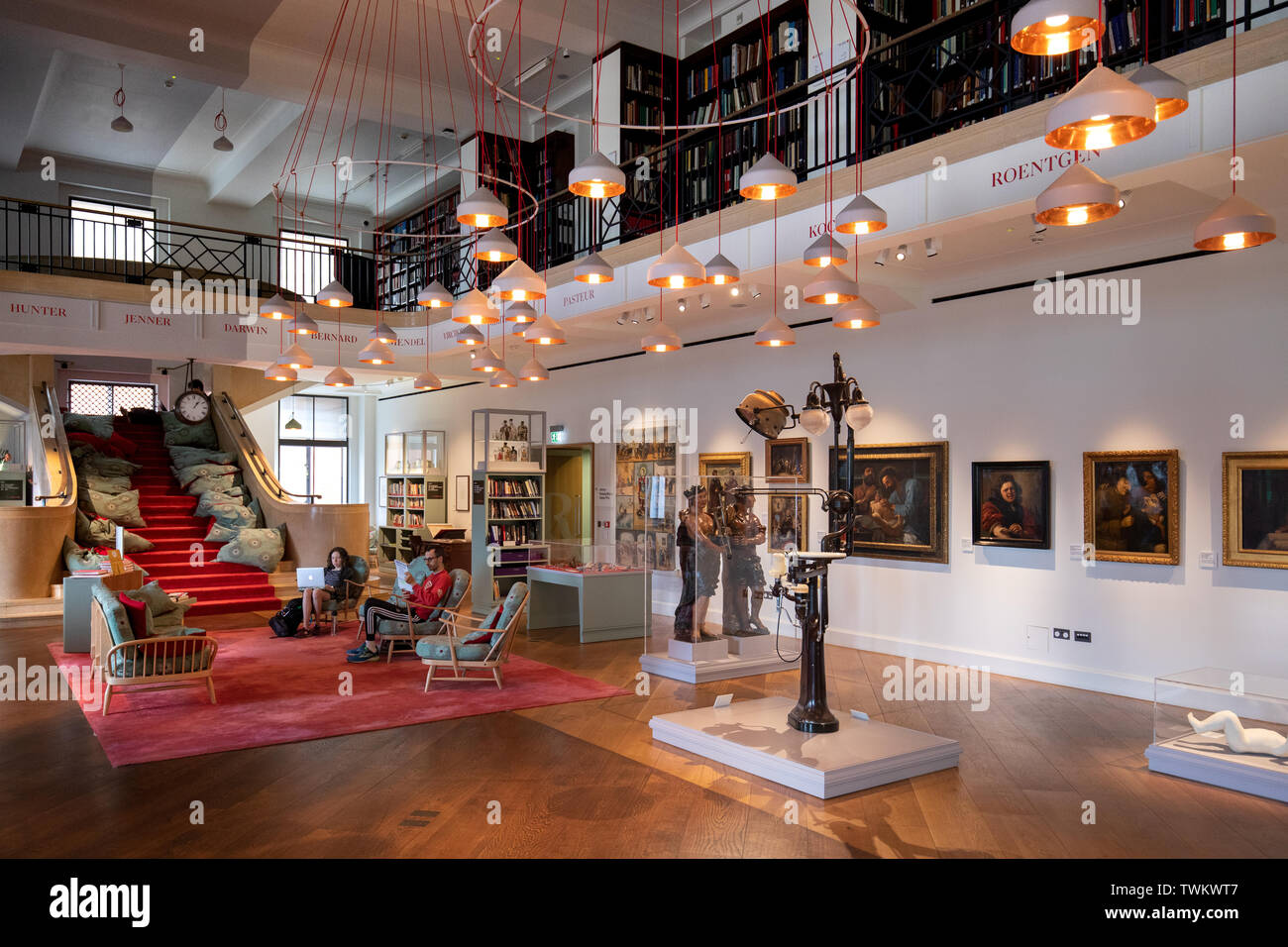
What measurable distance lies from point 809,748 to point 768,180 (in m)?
3.61

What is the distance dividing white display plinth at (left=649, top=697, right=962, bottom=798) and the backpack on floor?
21.3ft

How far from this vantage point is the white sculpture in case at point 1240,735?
226 inches

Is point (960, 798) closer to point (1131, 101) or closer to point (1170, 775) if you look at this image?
point (1170, 775)

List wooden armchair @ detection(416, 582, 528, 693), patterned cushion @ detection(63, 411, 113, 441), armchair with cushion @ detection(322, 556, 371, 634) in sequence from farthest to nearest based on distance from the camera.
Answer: patterned cushion @ detection(63, 411, 113, 441), armchair with cushion @ detection(322, 556, 371, 634), wooden armchair @ detection(416, 582, 528, 693)

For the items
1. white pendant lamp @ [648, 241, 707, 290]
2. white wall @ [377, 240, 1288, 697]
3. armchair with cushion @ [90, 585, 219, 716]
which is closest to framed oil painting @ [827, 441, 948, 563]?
white wall @ [377, 240, 1288, 697]

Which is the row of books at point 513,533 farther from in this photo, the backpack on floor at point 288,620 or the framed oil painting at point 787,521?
the framed oil painting at point 787,521

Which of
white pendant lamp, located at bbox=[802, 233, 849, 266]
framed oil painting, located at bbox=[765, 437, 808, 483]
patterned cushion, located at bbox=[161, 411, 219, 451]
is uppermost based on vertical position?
white pendant lamp, located at bbox=[802, 233, 849, 266]

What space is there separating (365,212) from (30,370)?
7523mm

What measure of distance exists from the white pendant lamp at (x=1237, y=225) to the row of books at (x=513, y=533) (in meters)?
9.80

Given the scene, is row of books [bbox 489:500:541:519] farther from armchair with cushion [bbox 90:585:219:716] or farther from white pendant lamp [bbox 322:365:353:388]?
armchair with cushion [bbox 90:585:219:716]

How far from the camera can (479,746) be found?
6.57m

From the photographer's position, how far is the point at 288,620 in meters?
11.5

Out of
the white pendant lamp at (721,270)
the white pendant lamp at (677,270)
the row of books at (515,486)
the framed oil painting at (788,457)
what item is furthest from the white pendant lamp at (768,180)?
the row of books at (515,486)

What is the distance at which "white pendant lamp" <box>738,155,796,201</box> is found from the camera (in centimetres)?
505
